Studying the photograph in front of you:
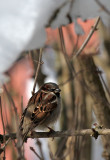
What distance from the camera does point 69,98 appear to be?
475 cm

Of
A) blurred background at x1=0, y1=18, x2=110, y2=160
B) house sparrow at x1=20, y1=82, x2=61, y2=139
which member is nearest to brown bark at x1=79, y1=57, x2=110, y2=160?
house sparrow at x1=20, y1=82, x2=61, y2=139

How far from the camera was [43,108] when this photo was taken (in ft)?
10.7

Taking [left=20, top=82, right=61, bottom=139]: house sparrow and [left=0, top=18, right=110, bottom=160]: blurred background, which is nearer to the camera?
[left=20, top=82, right=61, bottom=139]: house sparrow

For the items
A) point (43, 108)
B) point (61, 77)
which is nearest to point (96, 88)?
point (43, 108)

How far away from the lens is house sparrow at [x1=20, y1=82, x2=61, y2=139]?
3145mm

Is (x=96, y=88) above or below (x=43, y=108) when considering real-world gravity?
above

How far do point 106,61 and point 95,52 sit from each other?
153 cm

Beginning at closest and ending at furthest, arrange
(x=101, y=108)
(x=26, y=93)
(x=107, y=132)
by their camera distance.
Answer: (x=107, y=132)
(x=101, y=108)
(x=26, y=93)

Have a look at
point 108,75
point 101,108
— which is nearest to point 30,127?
point 101,108

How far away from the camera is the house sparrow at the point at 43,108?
314cm

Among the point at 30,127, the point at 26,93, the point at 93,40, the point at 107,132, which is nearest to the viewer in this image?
the point at 107,132

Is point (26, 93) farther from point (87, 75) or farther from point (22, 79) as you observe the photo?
point (87, 75)

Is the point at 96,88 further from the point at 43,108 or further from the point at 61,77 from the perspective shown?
the point at 61,77

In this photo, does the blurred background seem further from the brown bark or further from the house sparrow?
the brown bark
